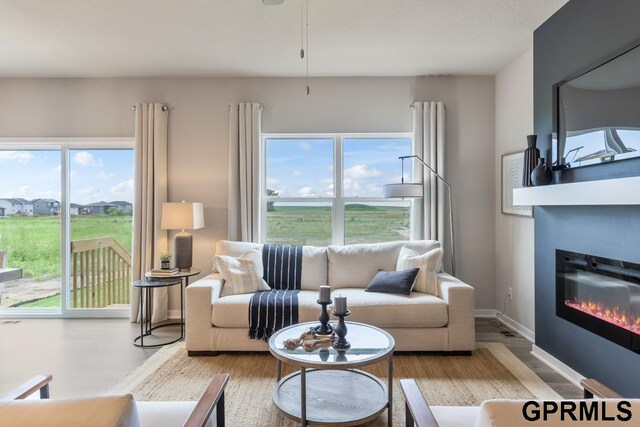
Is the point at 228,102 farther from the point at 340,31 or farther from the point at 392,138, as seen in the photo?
the point at 392,138

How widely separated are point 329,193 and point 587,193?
251cm

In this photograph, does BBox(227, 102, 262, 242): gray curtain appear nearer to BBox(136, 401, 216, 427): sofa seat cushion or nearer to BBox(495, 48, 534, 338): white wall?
BBox(136, 401, 216, 427): sofa seat cushion

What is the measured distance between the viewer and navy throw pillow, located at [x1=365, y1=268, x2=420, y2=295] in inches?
128

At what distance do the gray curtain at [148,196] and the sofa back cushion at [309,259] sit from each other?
847mm

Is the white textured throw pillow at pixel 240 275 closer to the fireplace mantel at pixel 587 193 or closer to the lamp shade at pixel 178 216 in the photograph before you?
the lamp shade at pixel 178 216

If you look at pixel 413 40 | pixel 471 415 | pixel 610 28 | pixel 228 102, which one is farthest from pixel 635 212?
pixel 228 102

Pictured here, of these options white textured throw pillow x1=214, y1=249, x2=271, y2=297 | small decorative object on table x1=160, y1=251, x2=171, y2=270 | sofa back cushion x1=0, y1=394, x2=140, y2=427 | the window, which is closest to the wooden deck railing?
small decorative object on table x1=160, y1=251, x2=171, y2=270

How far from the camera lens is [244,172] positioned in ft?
13.3

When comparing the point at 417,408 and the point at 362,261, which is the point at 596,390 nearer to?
the point at 417,408

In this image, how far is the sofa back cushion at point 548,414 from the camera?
2.83ft

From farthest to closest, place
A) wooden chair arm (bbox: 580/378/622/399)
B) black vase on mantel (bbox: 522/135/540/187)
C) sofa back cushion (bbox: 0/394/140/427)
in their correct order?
black vase on mantel (bbox: 522/135/540/187) → wooden chair arm (bbox: 580/378/622/399) → sofa back cushion (bbox: 0/394/140/427)

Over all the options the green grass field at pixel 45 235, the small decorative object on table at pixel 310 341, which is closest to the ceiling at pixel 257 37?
the green grass field at pixel 45 235

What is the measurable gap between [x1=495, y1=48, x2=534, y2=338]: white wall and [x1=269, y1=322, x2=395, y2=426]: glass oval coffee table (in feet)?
6.27

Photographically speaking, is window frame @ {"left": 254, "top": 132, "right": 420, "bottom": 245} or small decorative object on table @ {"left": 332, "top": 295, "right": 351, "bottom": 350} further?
window frame @ {"left": 254, "top": 132, "right": 420, "bottom": 245}
